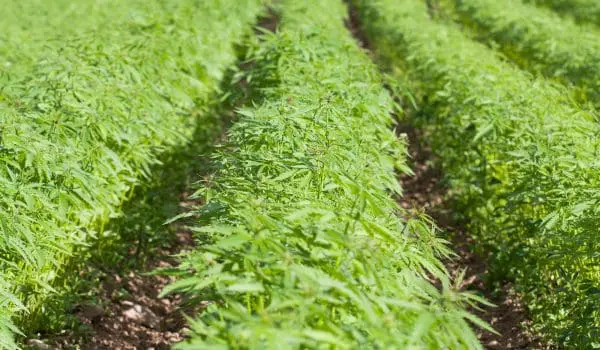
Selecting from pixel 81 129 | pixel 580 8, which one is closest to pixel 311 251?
pixel 81 129

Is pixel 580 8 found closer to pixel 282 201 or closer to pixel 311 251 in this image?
pixel 282 201

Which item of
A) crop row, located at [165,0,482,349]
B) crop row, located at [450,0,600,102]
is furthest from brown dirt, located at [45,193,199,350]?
crop row, located at [450,0,600,102]

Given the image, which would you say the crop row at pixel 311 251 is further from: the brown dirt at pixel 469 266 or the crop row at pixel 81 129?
the crop row at pixel 81 129

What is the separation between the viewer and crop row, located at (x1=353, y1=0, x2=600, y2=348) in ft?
11.1

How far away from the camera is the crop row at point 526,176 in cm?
337

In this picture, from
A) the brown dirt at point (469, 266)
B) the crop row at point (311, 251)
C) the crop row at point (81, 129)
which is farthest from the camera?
the brown dirt at point (469, 266)

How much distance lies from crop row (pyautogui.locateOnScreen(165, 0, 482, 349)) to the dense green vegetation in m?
11.7

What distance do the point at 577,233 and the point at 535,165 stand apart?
69 cm

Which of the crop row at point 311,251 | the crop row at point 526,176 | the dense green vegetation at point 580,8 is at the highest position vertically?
the crop row at point 311,251

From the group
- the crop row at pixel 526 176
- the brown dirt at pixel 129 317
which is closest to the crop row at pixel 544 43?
the crop row at pixel 526 176

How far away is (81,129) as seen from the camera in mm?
3789

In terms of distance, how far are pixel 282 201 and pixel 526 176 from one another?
6.44 ft

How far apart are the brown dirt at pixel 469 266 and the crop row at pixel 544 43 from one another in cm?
182

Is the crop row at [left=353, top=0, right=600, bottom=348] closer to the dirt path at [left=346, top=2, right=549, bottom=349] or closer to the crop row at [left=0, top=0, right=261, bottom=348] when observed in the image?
the dirt path at [left=346, top=2, right=549, bottom=349]
